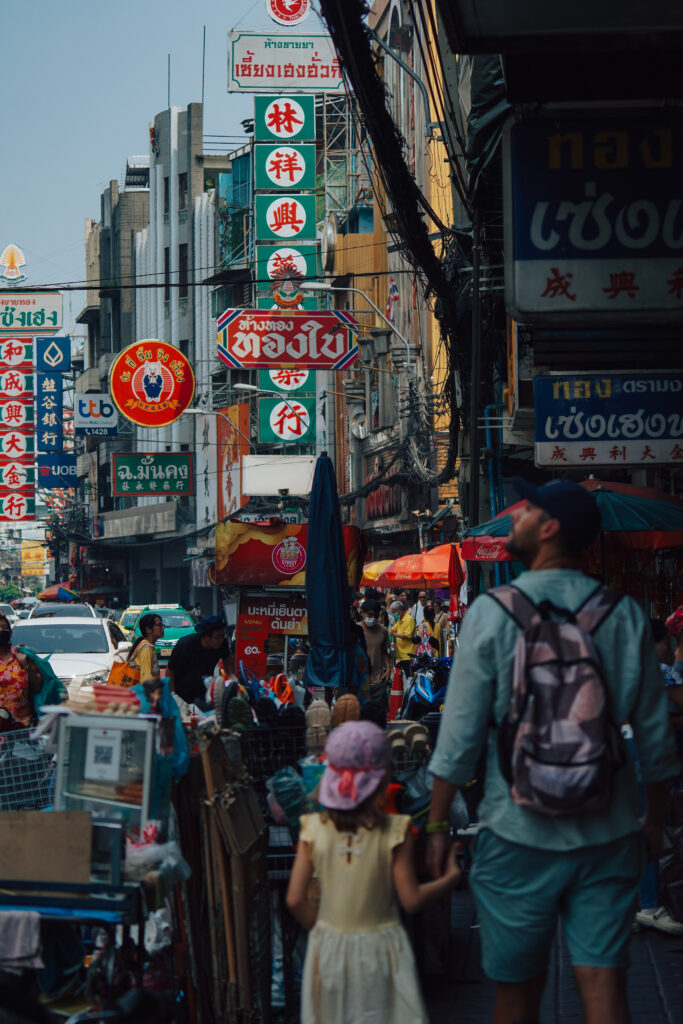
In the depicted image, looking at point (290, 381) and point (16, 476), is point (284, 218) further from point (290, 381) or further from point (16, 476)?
point (16, 476)

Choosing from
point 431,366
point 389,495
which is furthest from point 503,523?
point 389,495

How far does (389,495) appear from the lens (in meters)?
40.4

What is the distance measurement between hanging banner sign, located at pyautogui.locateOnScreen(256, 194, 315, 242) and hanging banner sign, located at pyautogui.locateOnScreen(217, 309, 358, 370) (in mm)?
19260

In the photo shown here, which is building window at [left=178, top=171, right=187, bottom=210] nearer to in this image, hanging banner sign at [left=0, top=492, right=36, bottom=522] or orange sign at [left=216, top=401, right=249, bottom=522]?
orange sign at [left=216, top=401, right=249, bottom=522]

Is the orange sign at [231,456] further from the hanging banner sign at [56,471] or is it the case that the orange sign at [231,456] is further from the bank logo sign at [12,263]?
the bank logo sign at [12,263]

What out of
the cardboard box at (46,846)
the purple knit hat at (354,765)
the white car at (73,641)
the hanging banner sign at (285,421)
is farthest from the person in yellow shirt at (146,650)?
the hanging banner sign at (285,421)

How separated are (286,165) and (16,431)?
18994 millimetres

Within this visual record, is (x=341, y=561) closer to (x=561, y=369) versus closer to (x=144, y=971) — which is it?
(x=561, y=369)

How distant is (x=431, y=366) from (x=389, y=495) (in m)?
7.00

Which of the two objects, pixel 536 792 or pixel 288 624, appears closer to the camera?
pixel 536 792

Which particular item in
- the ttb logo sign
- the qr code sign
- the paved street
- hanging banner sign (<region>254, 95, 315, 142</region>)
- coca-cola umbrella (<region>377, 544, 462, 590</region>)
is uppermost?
hanging banner sign (<region>254, 95, 315, 142</region>)

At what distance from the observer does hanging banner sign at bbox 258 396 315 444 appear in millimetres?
40188

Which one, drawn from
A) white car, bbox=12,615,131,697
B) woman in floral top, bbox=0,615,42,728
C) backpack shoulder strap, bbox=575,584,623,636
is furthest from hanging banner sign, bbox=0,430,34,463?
backpack shoulder strap, bbox=575,584,623,636

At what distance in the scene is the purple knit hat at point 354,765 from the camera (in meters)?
4.13
